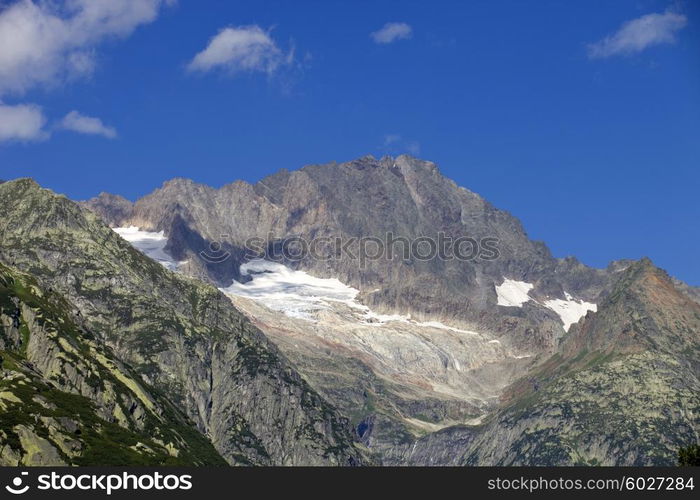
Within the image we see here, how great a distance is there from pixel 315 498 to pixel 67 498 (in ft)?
101

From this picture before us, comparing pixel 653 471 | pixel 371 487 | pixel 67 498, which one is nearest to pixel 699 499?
pixel 653 471

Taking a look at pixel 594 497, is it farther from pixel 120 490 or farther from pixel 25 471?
pixel 25 471

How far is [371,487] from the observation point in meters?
148

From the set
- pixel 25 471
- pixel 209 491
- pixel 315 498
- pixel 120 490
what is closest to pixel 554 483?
pixel 315 498

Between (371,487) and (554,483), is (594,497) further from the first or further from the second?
(371,487)

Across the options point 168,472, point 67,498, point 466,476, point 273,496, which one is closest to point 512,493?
point 466,476

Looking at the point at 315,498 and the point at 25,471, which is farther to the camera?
the point at 25,471

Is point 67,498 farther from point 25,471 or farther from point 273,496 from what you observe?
point 273,496

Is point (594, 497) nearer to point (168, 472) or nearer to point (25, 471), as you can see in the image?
point (168, 472)

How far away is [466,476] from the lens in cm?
15362

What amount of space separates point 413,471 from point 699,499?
35.6m

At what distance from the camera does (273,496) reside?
14238 centimetres

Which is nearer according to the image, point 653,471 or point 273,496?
point 273,496

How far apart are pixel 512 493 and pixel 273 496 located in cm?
2942
